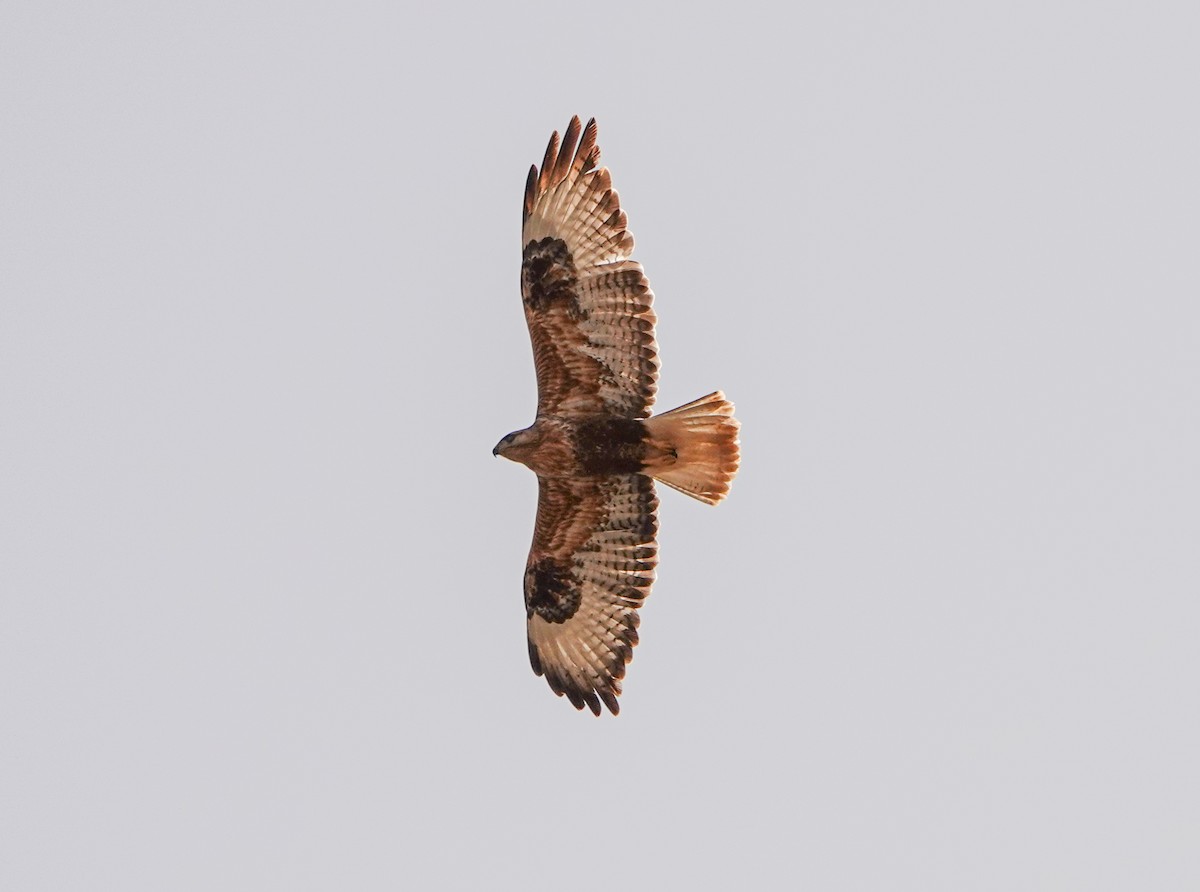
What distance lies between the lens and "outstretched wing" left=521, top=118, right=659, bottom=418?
14922 millimetres

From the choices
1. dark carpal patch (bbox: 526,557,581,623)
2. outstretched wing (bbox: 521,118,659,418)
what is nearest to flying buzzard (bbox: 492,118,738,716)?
outstretched wing (bbox: 521,118,659,418)

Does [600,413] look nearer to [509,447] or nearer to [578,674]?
[509,447]

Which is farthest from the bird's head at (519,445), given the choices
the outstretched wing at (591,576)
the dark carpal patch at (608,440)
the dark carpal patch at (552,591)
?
the dark carpal patch at (552,591)

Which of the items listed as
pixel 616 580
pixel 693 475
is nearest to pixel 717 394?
pixel 693 475

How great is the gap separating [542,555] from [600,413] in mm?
1246

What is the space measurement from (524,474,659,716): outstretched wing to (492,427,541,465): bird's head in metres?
0.42

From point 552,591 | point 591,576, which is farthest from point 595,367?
point 552,591

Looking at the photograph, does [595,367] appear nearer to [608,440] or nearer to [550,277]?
[608,440]

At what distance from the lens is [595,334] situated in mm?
14984

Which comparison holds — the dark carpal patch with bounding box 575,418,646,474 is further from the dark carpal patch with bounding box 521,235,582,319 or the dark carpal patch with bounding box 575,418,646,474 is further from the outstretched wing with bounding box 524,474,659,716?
the dark carpal patch with bounding box 521,235,582,319

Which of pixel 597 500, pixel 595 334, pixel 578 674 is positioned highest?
pixel 595 334

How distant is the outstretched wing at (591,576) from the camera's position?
15.5 meters

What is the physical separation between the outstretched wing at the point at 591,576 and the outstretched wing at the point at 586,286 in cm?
70

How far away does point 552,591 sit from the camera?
51.9 ft
